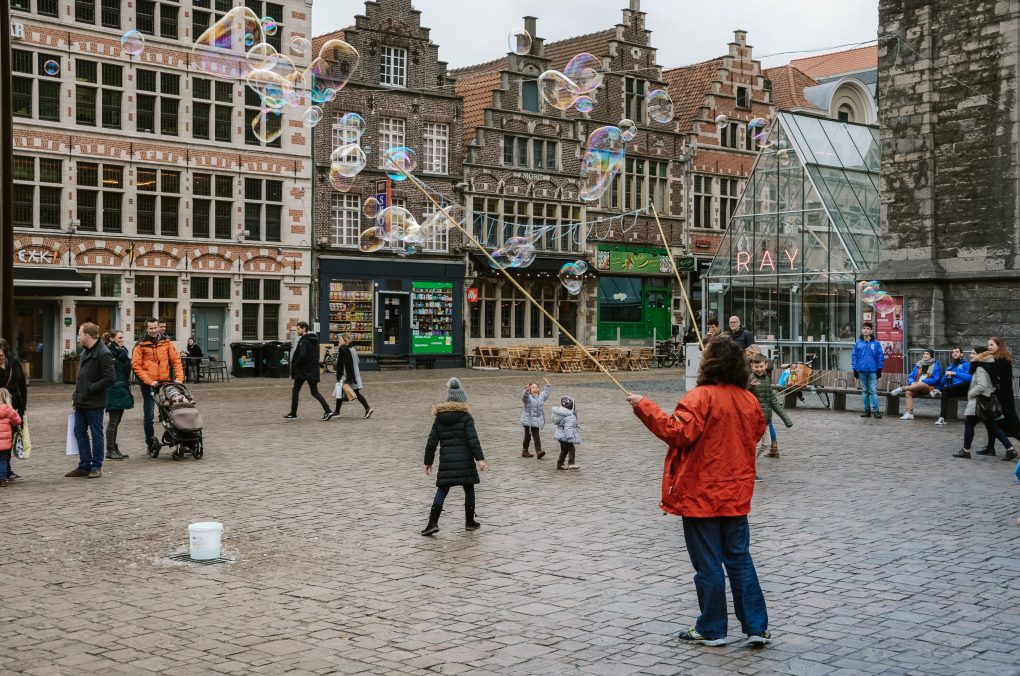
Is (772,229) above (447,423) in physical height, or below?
above

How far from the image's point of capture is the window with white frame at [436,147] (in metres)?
40.5

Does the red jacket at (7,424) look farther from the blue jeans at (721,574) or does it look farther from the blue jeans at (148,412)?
the blue jeans at (721,574)

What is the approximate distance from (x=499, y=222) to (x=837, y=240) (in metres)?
16.4

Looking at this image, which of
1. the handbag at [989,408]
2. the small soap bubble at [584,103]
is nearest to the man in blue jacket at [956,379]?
the handbag at [989,408]

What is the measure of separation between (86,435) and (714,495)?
362 inches

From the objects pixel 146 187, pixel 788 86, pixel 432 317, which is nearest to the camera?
pixel 146 187

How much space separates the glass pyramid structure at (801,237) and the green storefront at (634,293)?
43.3 feet

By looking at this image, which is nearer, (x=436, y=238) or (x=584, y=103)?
(x=584, y=103)

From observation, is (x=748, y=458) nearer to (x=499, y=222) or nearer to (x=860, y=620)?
(x=860, y=620)

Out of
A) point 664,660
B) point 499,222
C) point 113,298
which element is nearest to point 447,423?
point 664,660

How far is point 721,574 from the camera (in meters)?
6.45

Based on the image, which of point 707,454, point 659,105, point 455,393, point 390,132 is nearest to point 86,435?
point 455,393

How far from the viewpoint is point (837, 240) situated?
2847 cm

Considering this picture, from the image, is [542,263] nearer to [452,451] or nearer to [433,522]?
Result: [452,451]
